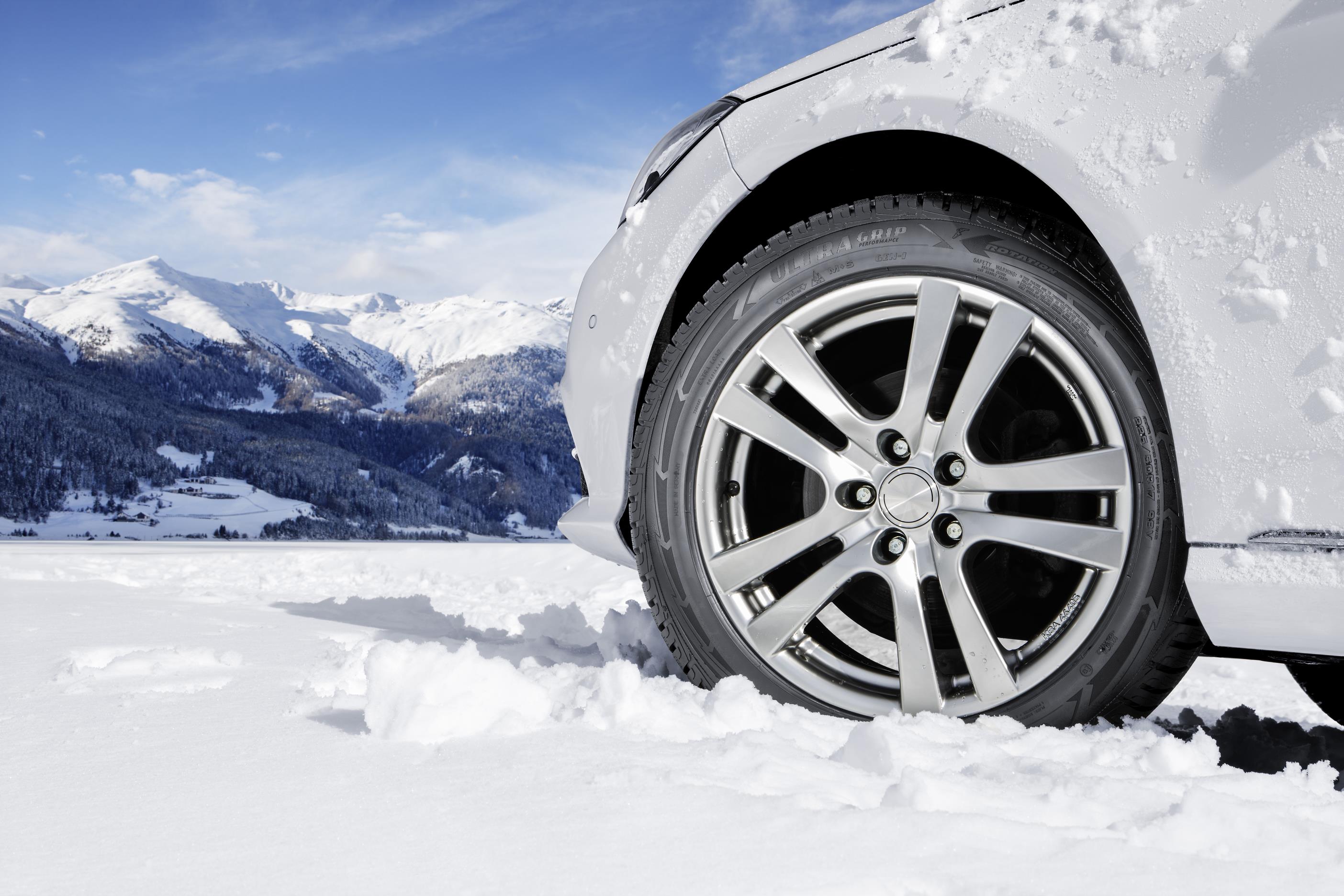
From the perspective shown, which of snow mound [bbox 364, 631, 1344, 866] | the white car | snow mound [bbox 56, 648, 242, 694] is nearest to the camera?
snow mound [bbox 364, 631, 1344, 866]

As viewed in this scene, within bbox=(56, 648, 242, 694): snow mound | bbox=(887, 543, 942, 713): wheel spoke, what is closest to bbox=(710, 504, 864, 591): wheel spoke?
bbox=(887, 543, 942, 713): wheel spoke

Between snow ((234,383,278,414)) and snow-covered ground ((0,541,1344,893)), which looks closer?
snow-covered ground ((0,541,1344,893))

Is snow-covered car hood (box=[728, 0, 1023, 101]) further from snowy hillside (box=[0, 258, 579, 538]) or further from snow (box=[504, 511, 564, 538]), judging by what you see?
snow (box=[504, 511, 564, 538])

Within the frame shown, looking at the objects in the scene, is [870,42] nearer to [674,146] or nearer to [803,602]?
[674,146]

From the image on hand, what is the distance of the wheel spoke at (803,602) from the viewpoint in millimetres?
1679

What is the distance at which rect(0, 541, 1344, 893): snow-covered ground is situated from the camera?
955 millimetres

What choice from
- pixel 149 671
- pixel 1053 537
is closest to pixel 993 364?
pixel 1053 537

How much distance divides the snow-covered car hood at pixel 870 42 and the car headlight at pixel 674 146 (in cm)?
6

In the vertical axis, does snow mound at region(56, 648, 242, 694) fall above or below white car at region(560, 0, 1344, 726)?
below

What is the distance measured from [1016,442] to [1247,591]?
62 centimetres

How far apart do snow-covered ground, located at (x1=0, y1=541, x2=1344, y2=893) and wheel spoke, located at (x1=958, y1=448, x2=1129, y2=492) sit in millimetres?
421

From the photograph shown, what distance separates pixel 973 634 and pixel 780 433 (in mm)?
528

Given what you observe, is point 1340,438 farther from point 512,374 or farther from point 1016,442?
point 512,374

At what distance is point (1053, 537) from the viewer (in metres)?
1.56
